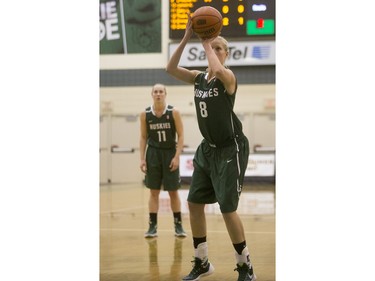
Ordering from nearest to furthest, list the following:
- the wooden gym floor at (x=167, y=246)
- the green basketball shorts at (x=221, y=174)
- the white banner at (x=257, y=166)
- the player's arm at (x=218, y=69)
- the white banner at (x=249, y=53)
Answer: the player's arm at (x=218, y=69)
the green basketball shorts at (x=221, y=174)
the wooden gym floor at (x=167, y=246)
the white banner at (x=249, y=53)
the white banner at (x=257, y=166)

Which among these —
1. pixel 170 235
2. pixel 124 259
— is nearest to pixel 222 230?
pixel 170 235

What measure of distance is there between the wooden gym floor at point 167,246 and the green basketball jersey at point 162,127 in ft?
2.90

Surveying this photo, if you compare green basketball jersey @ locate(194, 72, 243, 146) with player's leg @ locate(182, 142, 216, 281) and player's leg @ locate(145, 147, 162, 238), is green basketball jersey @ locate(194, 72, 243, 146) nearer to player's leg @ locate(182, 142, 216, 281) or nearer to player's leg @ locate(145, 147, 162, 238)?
player's leg @ locate(182, 142, 216, 281)

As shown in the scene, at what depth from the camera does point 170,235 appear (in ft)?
19.3

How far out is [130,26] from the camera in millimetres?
12062

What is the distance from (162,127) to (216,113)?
2488 millimetres

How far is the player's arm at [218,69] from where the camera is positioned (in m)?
3.39

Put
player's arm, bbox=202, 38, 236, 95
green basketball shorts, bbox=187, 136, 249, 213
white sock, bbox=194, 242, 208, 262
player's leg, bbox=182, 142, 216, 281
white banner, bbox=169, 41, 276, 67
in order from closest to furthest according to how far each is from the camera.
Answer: player's arm, bbox=202, 38, 236, 95
green basketball shorts, bbox=187, 136, 249, 213
player's leg, bbox=182, 142, 216, 281
white sock, bbox=194, 242, 208, 262
white banner, bbox=169, 41, 276, 67

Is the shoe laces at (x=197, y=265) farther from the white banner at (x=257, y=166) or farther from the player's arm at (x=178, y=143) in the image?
the white banner at (x=257, y=166)

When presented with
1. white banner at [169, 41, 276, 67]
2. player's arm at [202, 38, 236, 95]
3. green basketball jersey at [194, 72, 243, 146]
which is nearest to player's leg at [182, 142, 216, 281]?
green basketball jersey at [194, 72, 243, 146]

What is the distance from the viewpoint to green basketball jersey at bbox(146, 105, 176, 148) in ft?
19.8

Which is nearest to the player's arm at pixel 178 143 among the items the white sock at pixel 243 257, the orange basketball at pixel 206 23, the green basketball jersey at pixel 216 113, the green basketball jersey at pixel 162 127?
the green basketball jersey at pixel 162 127

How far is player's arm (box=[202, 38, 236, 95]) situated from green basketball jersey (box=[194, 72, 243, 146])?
0.08 m
